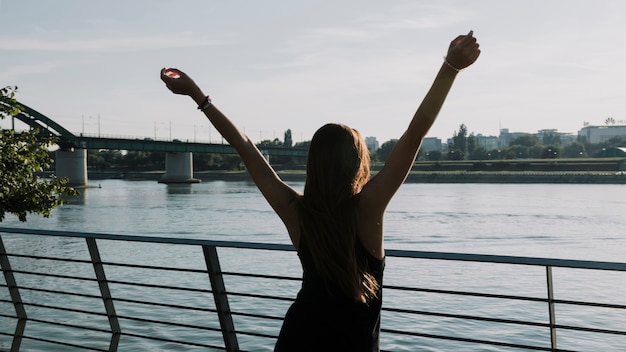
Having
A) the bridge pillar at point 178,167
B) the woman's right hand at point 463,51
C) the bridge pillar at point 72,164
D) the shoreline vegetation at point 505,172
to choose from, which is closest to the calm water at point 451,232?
the woman's right hand at point 463,51

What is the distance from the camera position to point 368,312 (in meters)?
1.86

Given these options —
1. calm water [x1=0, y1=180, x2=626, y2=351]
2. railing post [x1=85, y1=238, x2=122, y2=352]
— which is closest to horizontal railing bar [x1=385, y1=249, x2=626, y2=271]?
railing post [x1=85, y1=238, x2=122, y2=352]

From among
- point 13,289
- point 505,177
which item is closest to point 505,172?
point 505,177

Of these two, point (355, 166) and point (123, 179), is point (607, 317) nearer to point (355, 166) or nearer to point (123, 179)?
point (355, 166)

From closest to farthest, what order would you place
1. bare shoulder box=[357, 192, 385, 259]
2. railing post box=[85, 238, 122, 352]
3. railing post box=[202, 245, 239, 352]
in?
bare shoulder box=[357, 192, 385, 259] < railing post box=[202, 245, 239, 352] < railing post box=[85, 238, 122, 352]

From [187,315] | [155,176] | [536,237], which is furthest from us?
[155,176]

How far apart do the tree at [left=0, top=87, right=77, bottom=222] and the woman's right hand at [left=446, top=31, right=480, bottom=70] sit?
11.0 meters

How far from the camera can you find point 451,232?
121 feet

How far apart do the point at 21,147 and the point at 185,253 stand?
57.9 feet

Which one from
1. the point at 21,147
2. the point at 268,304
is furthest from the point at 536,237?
the point at 21,147

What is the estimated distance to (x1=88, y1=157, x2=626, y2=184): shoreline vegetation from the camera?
305 feet

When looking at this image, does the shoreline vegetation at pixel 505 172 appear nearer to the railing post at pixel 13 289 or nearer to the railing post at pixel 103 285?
the railing post at pixel 13 289

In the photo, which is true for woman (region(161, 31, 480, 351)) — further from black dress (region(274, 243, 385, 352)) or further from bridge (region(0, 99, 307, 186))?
bridge (region(0, 99, 307, 186))

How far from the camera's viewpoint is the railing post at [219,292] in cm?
372
